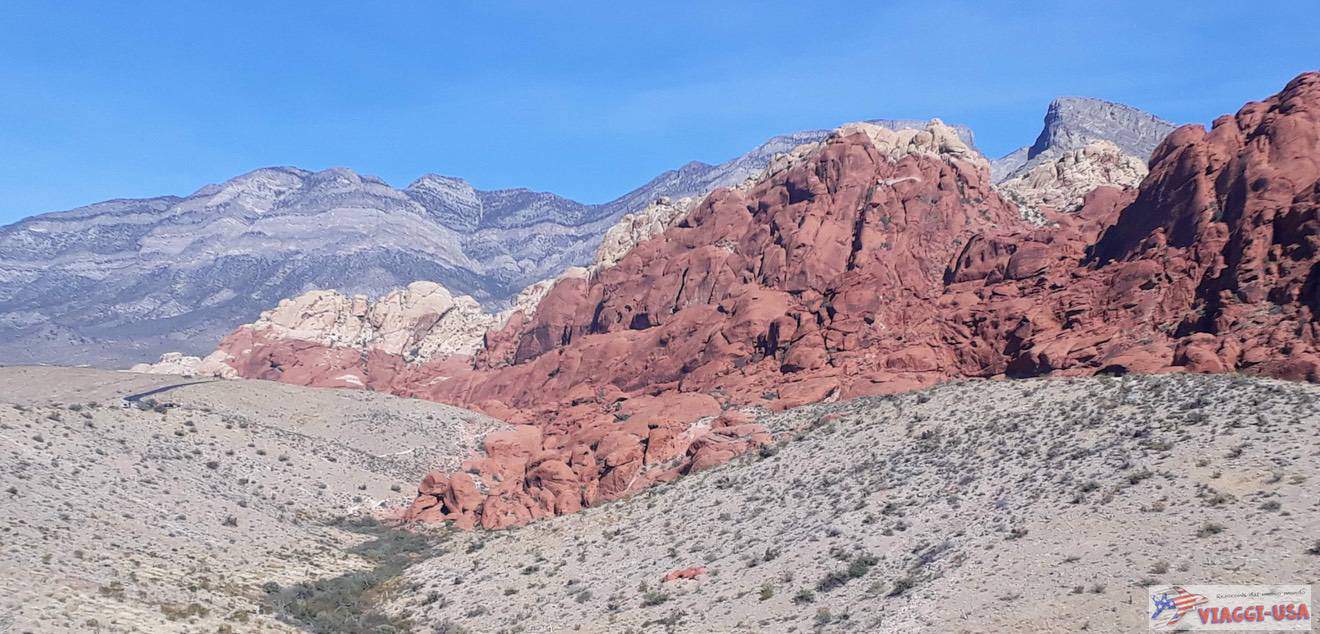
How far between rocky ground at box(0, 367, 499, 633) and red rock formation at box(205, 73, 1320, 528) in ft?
20.8

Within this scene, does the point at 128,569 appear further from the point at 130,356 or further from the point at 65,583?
the point at 130,356

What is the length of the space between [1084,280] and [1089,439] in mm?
28739

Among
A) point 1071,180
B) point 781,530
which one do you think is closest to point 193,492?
point 781,530

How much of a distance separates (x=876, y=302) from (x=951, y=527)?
1546 inches

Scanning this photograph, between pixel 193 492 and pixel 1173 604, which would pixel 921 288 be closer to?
pixel 193 492

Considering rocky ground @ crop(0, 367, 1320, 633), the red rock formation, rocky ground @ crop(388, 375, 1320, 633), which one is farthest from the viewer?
the red rock formation

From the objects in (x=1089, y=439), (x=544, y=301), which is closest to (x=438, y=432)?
(x=544, y=301)

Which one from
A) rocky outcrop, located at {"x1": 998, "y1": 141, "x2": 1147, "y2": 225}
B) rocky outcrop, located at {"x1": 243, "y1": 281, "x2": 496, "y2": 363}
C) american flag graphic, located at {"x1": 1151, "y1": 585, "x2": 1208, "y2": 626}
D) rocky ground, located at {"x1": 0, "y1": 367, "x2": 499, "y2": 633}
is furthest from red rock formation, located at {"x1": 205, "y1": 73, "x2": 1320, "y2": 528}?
american flag graphic, located at {"x1": 1151, "y1": 585, "x2": 1208, "y2": 626}

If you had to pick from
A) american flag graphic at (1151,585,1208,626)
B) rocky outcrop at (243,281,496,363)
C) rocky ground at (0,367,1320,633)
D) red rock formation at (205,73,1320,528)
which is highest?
rocky outcrop at (243,281,496,363)

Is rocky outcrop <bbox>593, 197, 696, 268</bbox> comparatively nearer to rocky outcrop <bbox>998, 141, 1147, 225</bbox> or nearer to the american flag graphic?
rocky outcrop <bbox>998, 141, 1147, 225</bbox>

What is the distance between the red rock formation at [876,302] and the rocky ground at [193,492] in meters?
6.35

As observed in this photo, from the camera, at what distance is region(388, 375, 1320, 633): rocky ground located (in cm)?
2108

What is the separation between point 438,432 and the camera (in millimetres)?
69312

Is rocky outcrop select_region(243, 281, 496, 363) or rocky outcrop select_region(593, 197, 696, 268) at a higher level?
rocky outcrop select_region(593, 197, 696, 268)
